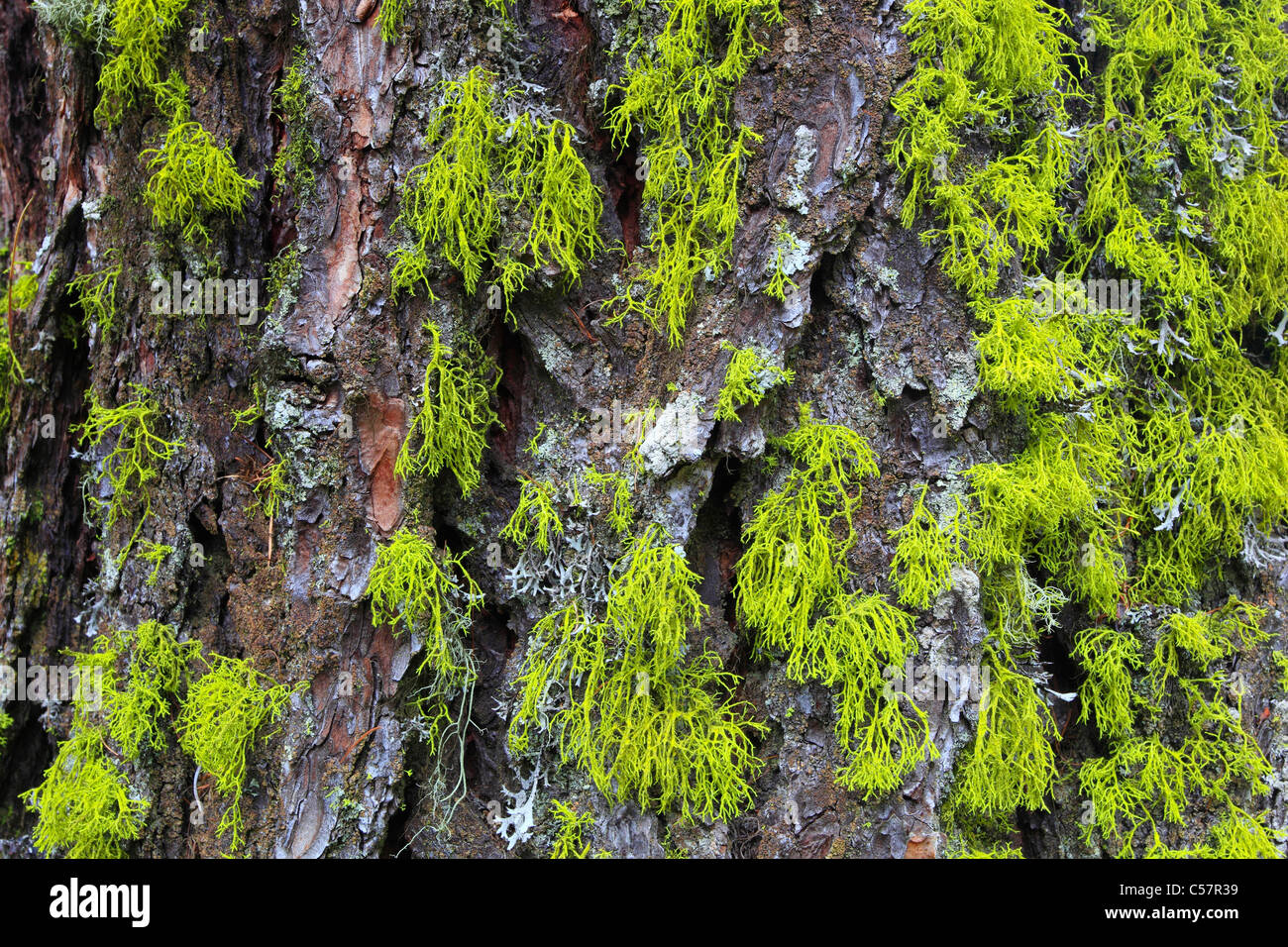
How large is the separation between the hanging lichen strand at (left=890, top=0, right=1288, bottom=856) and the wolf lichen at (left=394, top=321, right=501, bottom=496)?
1.48 metres

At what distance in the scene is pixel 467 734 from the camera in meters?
2.72

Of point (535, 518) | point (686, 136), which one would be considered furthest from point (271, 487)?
point (686, 136)

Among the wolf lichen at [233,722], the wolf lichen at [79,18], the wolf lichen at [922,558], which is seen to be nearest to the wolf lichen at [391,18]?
the wolf lichen at [79,18]

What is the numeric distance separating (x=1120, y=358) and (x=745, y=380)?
1426mm

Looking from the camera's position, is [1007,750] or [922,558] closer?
[922,558]

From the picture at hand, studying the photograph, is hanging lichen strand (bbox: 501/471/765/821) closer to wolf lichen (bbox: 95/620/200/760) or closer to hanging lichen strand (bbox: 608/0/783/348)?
hanging lichen strand (bbox: 608/0/783/348)

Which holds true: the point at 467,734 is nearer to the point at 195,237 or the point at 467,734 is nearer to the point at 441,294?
the point at 441,294

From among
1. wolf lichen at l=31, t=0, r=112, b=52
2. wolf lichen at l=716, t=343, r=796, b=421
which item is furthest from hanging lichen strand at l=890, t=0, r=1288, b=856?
wolf lichen at l=31, t=0, r=112, b=52

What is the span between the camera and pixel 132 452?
9.02ft

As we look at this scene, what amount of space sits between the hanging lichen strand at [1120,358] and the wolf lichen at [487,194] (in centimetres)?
110

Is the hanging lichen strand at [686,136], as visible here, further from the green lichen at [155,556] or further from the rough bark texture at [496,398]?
the green lichen at [155,556]

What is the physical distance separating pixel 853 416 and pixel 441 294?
141 cm

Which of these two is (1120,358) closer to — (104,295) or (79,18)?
(104,295)

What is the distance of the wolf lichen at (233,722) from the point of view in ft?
8.27
